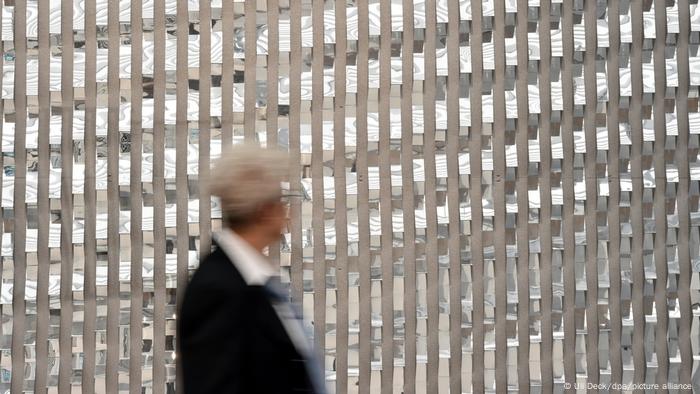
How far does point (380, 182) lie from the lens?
14.5 ft

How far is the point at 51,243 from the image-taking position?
14.4 ft

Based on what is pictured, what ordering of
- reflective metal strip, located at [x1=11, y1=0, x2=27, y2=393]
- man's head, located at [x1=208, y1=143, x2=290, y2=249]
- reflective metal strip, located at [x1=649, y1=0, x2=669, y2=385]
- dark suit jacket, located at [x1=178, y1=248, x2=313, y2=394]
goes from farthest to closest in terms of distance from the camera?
reflective metal strip, located at [x1=649, y1=0, x2=669, y2=385], reflective metal strip, located at [x1=11, y1=0, x2=27, y2=393], man's head, located at [x1=208, y1=143, x2=290, y2=249], dark suit jacket, located at [x1=178, y1=248, x2=313, y2=394]

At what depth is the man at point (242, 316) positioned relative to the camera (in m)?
2.08

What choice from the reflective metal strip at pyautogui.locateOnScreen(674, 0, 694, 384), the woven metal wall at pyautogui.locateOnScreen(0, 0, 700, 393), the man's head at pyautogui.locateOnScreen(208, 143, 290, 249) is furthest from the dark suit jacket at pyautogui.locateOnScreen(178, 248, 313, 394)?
the reflective metal strip at pyautogui.locateOnScreen(674, 0, 694, 384)

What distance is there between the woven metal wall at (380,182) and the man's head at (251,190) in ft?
7.01

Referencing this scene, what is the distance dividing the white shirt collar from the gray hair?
4 cm

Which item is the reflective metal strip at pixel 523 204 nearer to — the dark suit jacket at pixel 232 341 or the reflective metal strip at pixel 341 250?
the reflective metal strip at pixel 341 250

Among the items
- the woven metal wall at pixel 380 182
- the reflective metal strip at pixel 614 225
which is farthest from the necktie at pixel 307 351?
the reflective metal strip at pixel 614 225

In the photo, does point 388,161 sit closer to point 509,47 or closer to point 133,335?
point 509,47

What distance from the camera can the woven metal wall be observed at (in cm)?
439

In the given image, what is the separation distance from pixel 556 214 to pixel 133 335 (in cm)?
176

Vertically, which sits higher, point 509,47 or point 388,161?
point 509,47

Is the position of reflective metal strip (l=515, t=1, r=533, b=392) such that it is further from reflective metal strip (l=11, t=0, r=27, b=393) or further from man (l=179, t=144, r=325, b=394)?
man (l=179, t=144, r=325, b=394)

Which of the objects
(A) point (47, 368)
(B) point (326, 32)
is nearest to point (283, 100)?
(B) point (326, 32)
